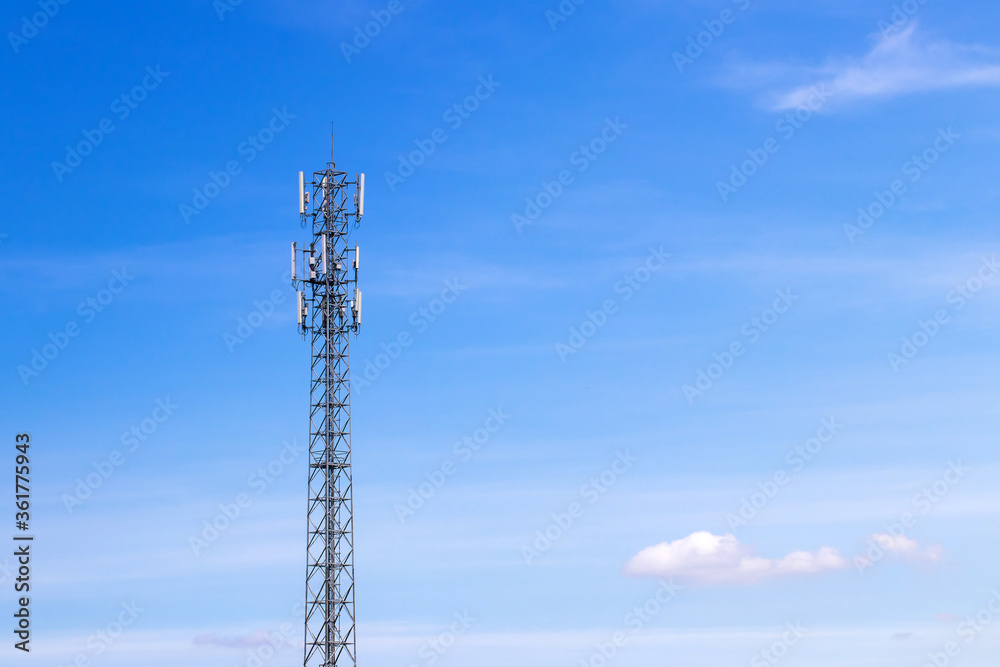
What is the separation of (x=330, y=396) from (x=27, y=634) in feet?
64.4

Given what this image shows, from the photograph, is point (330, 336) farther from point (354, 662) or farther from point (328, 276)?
point (354, 662)

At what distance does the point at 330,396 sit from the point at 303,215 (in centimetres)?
1027

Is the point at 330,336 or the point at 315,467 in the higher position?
the point at 330,336

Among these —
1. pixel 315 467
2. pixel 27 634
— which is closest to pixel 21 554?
pixel 27 634

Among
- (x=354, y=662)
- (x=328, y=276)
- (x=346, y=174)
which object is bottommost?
(x=354, y=662)

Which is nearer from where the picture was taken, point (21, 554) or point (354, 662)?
point (21, 554)

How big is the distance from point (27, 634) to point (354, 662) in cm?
1691

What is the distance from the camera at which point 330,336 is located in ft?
258

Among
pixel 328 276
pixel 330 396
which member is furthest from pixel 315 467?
pixel 328 276

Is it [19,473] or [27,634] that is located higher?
[19,473]

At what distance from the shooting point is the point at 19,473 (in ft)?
Result: 225

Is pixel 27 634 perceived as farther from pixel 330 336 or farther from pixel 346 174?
pixel 346 174

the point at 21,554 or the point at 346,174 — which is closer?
the point at 21,554

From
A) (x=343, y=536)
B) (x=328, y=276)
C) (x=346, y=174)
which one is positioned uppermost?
(x=346, y=174)
